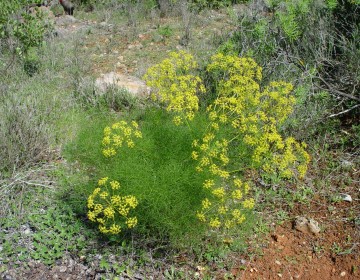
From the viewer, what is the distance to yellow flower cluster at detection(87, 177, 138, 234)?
282 cm

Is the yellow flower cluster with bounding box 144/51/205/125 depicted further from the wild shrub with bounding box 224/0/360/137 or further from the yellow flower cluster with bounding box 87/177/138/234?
the wild shrub with bounding box 224/0/360/137

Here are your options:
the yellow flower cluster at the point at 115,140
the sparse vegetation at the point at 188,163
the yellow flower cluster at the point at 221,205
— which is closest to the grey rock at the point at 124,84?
the sparse vegetation at the point at 188,163

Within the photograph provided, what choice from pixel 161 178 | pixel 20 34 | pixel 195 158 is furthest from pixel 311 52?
pixel 20 34

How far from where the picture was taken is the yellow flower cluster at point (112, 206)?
2.82m

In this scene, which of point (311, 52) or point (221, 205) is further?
point (311, 52)

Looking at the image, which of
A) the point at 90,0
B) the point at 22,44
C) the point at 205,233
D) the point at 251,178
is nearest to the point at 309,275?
the point at 205,233

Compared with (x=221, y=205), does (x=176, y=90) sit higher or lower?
higher

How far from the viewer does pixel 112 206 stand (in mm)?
2941

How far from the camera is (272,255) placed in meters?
3.40

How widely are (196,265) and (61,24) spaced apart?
6178 mm

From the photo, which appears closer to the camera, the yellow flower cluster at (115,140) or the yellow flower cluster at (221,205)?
the yellow flower cluster at (221,205)

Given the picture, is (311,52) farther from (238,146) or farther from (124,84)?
(124,84)

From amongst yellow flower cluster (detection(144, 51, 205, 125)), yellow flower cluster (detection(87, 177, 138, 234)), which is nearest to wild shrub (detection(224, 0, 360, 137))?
yellow flower cluster (detection(144, 51, 205, 125))

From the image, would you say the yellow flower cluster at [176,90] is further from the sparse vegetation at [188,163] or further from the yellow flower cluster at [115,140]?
the yellow flower cluster at [115,140]
